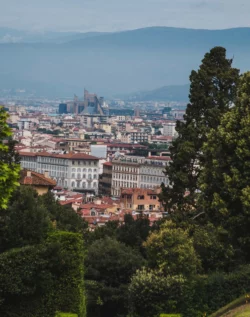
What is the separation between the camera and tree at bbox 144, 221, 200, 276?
2302cm

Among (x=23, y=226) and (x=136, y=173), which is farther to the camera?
(x=136, y=173)

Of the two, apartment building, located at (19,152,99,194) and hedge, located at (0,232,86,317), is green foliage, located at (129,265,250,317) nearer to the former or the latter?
hedge, located at (0,232,86,317)

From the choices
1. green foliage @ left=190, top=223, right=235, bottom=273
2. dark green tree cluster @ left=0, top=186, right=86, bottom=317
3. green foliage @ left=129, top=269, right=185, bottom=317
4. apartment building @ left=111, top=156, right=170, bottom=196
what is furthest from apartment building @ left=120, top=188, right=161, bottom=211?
dark green tree cluster @ left=0, top=186, right=86, bottom=317

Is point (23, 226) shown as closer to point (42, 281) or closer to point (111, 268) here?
point (42, 281)

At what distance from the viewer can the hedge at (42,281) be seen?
18025mm

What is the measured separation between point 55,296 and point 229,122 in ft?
15.2

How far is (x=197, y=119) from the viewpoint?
2730 centimetres

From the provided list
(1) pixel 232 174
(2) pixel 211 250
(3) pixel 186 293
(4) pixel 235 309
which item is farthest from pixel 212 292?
(2) pixel 211 250

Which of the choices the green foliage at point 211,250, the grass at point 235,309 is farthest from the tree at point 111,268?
the grass at point 235,309

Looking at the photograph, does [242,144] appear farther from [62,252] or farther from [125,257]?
[125,257]

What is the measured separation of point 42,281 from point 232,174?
4.34 m

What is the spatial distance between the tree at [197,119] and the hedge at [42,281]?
836 centimetres

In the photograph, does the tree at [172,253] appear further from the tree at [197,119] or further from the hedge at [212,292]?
the tree at [197,119]

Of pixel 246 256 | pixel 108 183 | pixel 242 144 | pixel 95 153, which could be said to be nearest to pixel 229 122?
pixel 242 144
